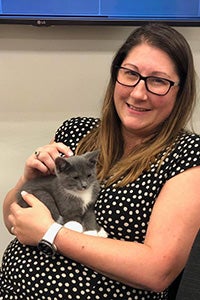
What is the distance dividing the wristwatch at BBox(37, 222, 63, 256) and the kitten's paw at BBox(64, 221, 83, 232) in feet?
0.17

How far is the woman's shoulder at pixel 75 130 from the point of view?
149 centimetres

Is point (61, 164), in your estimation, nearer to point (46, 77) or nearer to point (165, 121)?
point (165, 121)

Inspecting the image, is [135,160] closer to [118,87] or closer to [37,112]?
[118,87]

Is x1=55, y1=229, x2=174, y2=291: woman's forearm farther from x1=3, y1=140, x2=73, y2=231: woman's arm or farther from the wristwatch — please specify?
x1=3, y1=140, x2=73, y2=231: woman's arm

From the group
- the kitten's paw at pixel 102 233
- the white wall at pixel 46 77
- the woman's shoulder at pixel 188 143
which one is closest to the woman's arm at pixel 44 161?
the kitten's paw at pixel 102 233

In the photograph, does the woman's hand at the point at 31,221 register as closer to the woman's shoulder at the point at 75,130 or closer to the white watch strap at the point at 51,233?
the white watch strap at the point at 51,233

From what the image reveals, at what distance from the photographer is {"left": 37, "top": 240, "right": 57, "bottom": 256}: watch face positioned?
1153mm

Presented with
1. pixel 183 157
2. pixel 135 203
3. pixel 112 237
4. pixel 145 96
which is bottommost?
pixel 112 237

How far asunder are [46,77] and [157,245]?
978mm

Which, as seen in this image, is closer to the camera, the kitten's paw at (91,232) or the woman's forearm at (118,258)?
the woman's forearm at (118,258)

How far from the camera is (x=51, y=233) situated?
116 cm

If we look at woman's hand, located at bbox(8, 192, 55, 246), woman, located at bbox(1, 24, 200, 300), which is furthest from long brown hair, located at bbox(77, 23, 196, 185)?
woman's hand, located at bbox(8, 192, 55, 246)

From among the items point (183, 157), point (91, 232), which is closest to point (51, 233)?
point (91, 232)

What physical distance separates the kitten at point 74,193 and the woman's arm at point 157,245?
11 centimetres
